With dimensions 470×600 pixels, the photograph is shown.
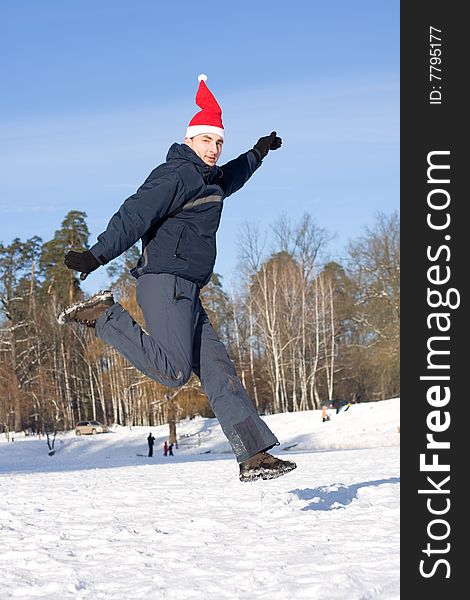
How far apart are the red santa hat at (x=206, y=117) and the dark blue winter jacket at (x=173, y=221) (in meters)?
0.20

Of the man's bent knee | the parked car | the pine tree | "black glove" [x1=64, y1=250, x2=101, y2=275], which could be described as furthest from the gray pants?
the pine tree

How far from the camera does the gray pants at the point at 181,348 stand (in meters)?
4.80

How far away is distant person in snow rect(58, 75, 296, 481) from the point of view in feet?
15.3

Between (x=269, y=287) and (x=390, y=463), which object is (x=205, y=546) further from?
(x=269, y=287)

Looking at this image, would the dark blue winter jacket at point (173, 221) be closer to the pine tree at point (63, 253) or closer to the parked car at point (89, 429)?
the parked car at point (89, 429)

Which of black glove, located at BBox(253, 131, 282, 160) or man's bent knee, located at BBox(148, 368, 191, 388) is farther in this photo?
black glove, located at BBox(253, 131, 282, 160)

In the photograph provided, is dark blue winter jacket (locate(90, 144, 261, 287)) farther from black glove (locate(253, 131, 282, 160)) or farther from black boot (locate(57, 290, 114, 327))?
black glove (locate(253, 131, 282, 160))

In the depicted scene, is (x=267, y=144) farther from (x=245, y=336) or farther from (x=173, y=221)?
(x=245, y=336)

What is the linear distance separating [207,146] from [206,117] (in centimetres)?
27

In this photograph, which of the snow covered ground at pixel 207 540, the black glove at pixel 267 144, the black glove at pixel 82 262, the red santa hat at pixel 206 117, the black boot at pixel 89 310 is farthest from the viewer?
the black glove at pixel 267 144

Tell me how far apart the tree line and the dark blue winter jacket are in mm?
34474

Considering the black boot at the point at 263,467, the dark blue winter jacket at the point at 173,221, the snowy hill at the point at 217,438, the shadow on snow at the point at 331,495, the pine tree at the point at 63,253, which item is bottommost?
the snowy hill at the point at 217,438

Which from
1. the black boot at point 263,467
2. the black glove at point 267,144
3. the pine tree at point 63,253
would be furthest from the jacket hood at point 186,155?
the pine tree at point 63,253

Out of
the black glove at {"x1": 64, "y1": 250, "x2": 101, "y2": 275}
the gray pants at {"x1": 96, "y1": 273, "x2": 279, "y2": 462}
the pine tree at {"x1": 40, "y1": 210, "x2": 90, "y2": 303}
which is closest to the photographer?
the black glove at {"x1": 64, "y1": 250, "x2": 101, "y2": 275}
